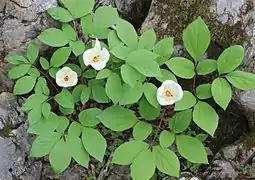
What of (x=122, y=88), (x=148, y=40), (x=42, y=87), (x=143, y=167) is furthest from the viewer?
(x=42, y=87)

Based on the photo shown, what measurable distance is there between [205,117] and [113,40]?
2.38ft

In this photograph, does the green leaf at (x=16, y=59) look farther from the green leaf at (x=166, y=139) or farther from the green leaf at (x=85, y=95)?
the green leaf at (x=166, y=139)

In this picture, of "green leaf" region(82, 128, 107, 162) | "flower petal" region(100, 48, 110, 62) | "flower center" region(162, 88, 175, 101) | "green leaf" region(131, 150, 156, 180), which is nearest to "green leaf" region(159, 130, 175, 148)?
"green leaf" region(131, 150, 156, 180)

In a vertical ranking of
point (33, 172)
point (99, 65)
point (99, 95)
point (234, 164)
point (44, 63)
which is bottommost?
point (33, 172)

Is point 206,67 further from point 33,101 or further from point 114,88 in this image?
point 33,101

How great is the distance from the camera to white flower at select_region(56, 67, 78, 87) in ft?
9.00

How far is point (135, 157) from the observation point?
251 centimetres

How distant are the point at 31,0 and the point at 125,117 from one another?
3.39 feet

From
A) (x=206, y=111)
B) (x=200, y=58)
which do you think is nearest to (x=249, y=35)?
(x=200, y=58)

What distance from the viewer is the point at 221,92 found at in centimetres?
249

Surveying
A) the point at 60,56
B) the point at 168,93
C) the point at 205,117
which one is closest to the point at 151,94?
the point at 168,93

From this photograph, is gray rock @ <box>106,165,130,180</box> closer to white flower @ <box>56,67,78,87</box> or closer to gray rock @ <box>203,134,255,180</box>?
gray rock @ <box>203,134,255,180</box>

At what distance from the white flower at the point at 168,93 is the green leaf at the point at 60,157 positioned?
Answer: 0.61m

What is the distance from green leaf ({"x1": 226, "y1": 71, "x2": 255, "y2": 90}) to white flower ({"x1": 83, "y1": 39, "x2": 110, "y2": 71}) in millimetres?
726
